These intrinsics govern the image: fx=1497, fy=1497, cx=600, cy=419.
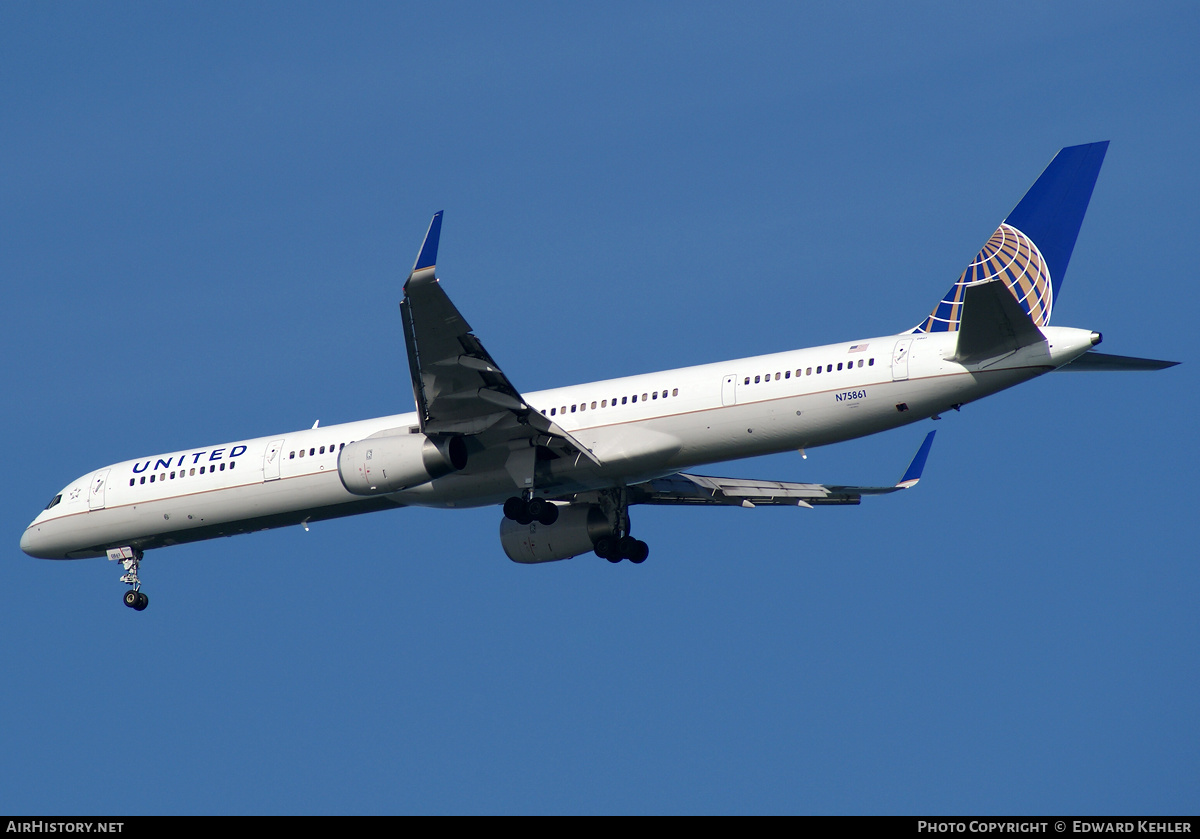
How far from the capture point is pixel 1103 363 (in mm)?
26312

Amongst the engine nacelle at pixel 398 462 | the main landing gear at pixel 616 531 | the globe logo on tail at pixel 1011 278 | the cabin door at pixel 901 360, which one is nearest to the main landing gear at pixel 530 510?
the engine nacelle at pixel 398 462

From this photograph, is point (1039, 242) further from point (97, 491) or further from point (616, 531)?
point (97, 491)

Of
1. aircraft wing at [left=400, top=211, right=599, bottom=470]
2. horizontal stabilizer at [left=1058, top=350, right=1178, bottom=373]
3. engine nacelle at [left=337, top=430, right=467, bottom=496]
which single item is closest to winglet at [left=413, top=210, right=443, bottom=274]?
aircraft wing at [left=400, top=211, right=599, bottom=470]

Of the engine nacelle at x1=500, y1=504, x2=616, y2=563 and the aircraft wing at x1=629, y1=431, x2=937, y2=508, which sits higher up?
the aircraft wing at x1=629, y1=431, x2=937, y2=508

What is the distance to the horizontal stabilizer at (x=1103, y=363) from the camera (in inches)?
1014

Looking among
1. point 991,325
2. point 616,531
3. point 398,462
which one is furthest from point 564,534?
point 991,325

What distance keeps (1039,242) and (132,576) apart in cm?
2089

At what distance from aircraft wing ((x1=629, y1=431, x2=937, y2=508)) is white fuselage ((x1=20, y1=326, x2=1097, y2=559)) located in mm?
3861

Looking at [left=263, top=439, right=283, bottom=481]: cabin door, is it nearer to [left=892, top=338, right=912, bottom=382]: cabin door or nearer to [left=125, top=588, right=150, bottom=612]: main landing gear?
[left=125, top=588, right=150, bottom=612]: main landing gear

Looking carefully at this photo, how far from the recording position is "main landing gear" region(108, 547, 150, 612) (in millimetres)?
33844

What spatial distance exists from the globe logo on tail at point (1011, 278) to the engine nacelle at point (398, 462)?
30.8 feet
